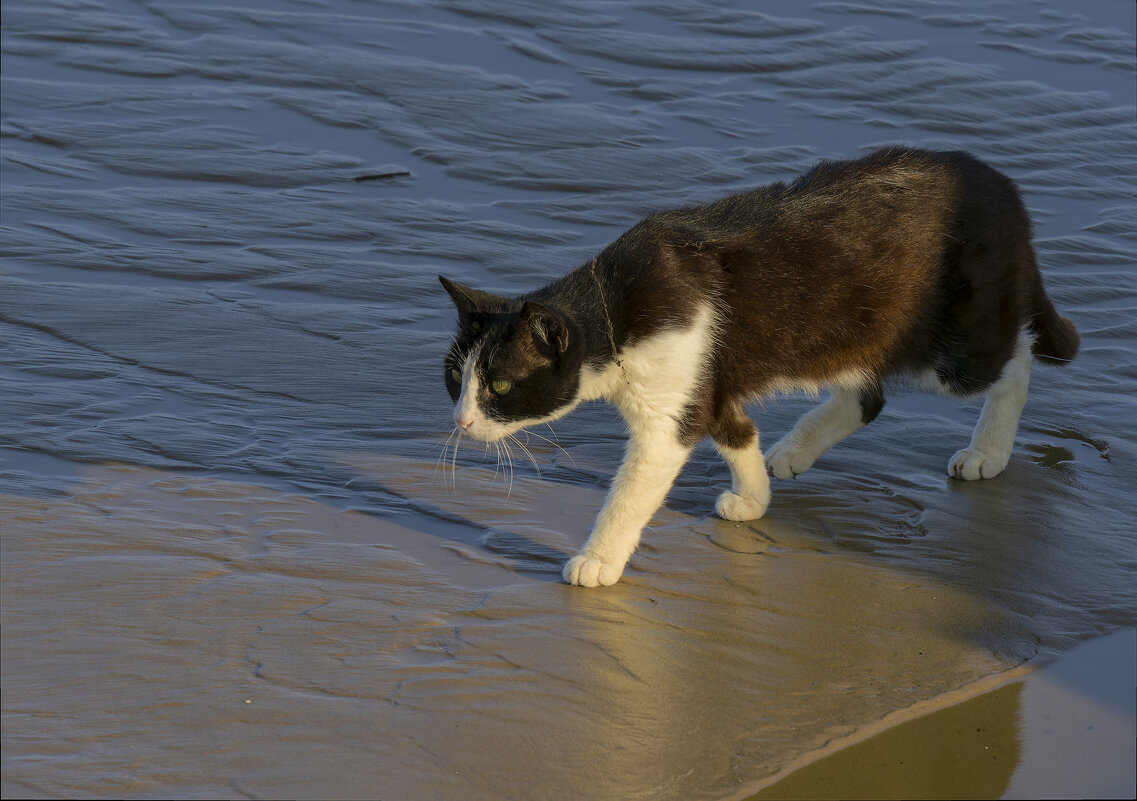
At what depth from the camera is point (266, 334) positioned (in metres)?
6.21

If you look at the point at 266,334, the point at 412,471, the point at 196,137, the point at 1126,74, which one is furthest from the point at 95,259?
the point at 1126,74

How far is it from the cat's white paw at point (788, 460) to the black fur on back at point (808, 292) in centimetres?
30

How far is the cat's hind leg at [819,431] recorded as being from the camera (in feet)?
17.5

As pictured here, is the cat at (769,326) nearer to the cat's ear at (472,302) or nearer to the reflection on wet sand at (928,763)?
the cat's ear at (472,302)

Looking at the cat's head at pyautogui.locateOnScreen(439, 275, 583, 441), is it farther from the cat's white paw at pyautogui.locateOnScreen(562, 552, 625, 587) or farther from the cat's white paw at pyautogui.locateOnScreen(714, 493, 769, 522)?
the cat's white paw at pyautogui.locateOnScreen(714, 493, 769, 522)

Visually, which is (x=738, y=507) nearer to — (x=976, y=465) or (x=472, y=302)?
(x=976, y=465)

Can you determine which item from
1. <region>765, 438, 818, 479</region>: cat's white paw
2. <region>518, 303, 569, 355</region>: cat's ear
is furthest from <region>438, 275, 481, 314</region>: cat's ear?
<region>765, 438, 818, 479</region>: cat's white paw

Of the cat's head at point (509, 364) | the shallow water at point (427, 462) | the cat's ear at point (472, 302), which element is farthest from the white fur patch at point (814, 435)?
the cat's ear at point (472, 302)

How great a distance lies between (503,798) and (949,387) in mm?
2754

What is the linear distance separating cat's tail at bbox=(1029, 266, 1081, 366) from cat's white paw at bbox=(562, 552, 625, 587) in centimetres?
214

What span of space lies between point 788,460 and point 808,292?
0.87 metres

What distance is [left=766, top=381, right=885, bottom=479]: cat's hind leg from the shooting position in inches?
210

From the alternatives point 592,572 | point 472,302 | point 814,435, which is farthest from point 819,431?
point 472,302

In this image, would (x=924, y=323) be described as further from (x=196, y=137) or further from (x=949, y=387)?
(x=196, y=137)
